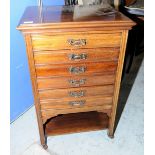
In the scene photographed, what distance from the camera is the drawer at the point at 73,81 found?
48.5 inches

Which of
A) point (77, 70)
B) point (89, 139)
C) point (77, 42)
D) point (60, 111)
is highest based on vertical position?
point (77, 42)

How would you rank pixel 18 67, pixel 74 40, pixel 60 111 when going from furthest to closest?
pixel 18 67
pixel 60 111
pixel 74 40

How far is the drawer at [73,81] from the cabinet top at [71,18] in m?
0.32

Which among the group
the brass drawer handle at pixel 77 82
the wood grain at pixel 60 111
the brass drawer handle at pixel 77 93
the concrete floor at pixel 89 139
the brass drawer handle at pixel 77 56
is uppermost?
the brass drawer handle at pixel 77 56

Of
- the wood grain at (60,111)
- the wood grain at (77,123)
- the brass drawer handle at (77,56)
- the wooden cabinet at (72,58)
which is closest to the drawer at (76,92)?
the wooden cabinet at (72,58)

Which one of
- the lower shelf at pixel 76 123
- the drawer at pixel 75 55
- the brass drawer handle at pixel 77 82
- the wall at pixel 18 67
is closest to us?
the drawer at pixel 75 55

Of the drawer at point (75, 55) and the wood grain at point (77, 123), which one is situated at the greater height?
the drawer at point (75, 55)

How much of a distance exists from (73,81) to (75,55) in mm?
174

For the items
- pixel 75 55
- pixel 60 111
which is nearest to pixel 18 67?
pixel 60 111

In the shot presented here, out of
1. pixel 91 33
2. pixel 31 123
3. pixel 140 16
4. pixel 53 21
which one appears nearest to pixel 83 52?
pixel 91 33

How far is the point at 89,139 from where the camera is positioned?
5.24 feet

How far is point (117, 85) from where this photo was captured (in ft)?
4.34

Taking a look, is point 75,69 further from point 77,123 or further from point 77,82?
point 77,123

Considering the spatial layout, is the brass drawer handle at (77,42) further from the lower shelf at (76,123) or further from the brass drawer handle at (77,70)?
the lower shelf at (76,123)
